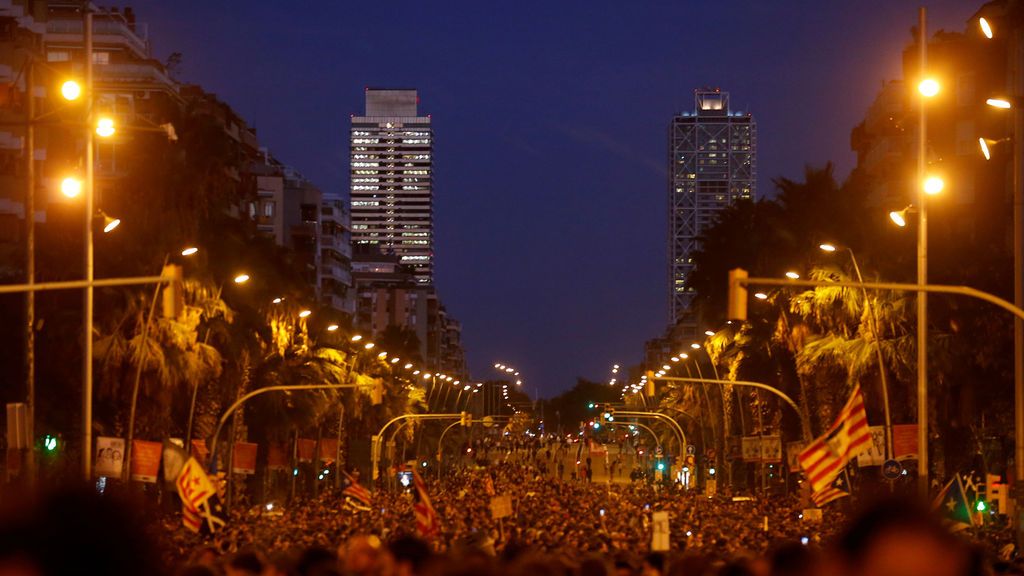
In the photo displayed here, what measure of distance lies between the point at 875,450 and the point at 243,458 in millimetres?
18144

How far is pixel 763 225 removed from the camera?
59.6 metres

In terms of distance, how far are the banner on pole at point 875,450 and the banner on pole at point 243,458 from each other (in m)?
17.7

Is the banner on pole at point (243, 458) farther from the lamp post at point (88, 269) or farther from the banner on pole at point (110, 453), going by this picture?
the lamp post at point (88, 269)

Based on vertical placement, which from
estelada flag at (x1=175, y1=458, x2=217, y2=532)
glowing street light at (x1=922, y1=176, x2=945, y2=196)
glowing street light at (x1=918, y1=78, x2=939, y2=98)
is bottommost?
estelada flag at (x1=175, y1=458, x2=217, y2=532)

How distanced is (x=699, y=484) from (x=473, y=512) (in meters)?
55.8

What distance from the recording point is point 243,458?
46938 mm

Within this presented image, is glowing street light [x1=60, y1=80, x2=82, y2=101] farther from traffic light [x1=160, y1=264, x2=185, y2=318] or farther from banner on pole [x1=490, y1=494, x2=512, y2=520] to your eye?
banner on pole [x1=490, y1=494, x2=512, y2=520]

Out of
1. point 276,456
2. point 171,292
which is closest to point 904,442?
point 171,292

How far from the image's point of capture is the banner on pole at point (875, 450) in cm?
3766

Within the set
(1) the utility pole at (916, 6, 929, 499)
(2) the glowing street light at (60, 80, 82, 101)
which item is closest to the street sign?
(1) the utility pole at (916, 6, 929, 499)

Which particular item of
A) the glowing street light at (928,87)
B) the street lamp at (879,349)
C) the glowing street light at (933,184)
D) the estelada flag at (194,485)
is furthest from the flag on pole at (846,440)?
the estelada flag at (194,485)

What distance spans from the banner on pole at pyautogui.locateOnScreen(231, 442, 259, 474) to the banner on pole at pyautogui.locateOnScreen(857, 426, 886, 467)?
17.7m

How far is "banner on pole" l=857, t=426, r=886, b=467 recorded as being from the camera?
124 ft

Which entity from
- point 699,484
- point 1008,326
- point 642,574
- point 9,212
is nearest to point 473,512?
point 1008,326
